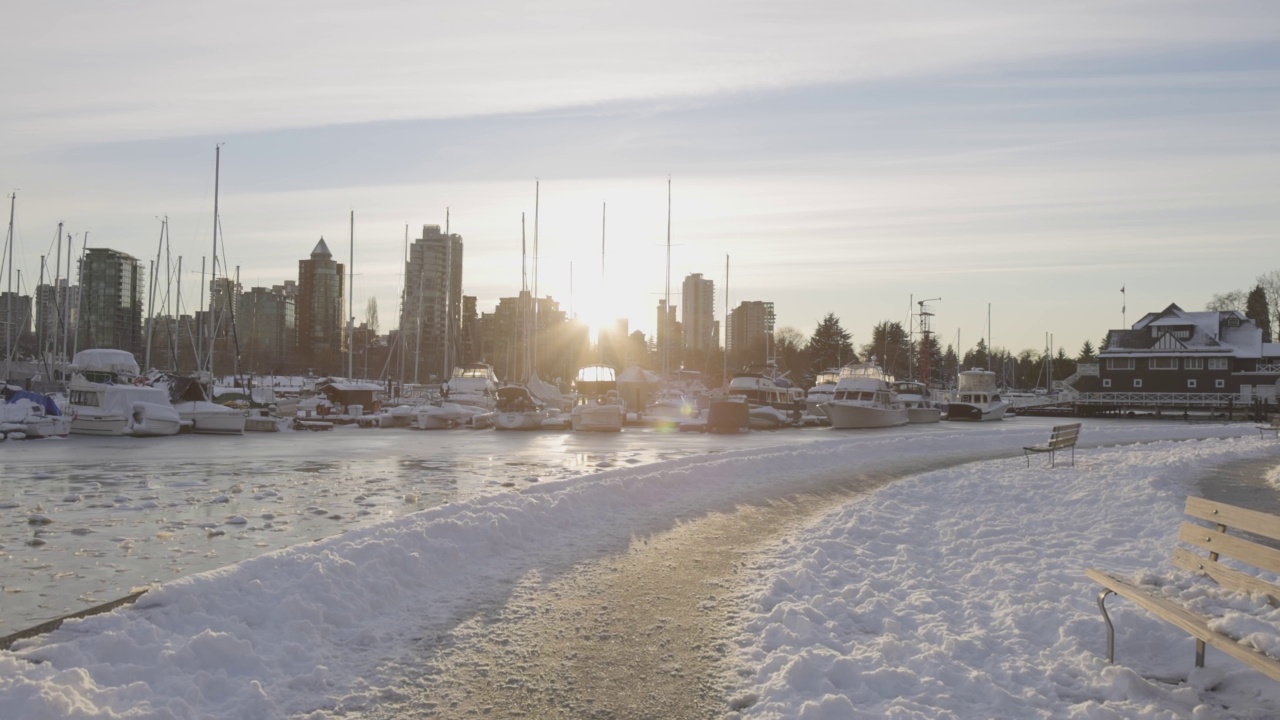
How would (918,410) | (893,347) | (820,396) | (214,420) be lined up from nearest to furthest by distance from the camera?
(214,420), (918,410), (820,396), (893,347)

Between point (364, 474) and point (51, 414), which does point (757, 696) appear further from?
point (51, 414)

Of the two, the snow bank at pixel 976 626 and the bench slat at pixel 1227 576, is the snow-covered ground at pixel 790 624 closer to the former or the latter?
the snow bank at pixel 976 626

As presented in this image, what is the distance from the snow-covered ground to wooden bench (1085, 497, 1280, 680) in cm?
40

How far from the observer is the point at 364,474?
74.5 ft

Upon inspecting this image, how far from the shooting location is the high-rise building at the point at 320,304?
16525cm

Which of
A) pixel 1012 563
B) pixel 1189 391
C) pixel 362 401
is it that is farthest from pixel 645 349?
pixel 1012 563

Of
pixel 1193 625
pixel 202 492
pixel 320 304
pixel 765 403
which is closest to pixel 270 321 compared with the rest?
pixel 320 304

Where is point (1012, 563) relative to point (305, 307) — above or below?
below

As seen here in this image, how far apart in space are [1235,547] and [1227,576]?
0.36 meters

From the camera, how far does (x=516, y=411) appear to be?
50.0 m

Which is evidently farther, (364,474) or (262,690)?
(364,474)

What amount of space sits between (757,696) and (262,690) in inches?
128

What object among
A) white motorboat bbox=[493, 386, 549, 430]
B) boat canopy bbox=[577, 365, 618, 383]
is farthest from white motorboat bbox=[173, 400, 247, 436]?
boat canopy bbox=[577, 365, 618, 383]

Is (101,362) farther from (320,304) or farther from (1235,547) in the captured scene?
(320,304)
